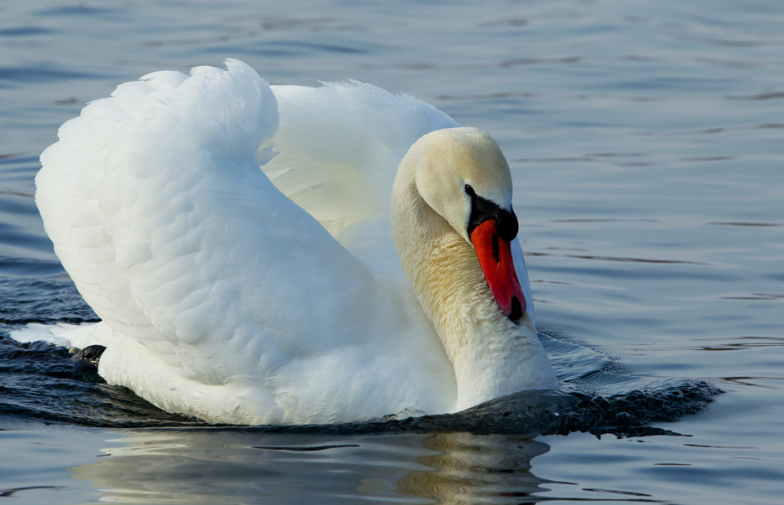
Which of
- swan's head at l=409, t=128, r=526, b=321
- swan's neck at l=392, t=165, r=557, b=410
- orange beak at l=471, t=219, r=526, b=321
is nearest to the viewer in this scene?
swan's head at l=409, t=128, r=526, b=321

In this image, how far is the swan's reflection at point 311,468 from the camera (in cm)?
504

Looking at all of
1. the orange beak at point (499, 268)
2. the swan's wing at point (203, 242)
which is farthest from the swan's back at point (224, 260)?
the orange beak at point (499, 268)

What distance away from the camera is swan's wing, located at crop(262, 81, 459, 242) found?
270 inches

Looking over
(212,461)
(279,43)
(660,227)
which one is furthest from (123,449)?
(279,43)

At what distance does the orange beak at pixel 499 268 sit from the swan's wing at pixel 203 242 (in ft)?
2.10

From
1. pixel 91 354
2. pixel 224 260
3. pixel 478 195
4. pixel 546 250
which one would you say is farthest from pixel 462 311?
pixel 546 250

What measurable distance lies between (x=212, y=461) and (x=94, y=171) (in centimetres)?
191

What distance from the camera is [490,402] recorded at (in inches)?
233

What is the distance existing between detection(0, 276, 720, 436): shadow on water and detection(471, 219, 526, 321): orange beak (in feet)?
1.41

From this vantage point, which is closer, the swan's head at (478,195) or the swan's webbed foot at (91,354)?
the swan's head at (478,195)

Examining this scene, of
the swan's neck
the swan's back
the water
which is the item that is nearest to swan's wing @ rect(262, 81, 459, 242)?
the swan's back

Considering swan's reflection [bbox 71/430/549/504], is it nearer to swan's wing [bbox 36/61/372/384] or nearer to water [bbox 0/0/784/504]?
water [bbox 0/0/784/504]

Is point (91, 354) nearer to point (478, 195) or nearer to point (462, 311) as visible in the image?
point (462, 311)

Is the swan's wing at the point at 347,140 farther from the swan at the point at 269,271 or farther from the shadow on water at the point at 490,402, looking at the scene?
the shadow on water at the point at 490,402
